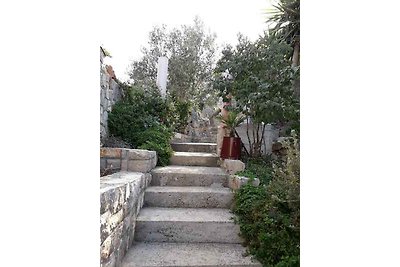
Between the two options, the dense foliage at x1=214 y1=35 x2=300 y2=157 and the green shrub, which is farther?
the green shrub

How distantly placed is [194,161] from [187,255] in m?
1.97

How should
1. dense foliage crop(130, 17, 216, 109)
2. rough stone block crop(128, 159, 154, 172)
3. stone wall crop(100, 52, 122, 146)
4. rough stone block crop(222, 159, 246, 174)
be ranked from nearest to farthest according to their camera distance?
rough stone block crop(128, 159, 154, 172) < rough stone block crop(222, 159, 246, 174) < stone wall crop(100, 52, 122, 146) < dense foliage crop(130, 17, 216, 109)

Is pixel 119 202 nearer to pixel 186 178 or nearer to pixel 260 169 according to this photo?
pixel 186 178

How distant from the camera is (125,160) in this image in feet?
9.57

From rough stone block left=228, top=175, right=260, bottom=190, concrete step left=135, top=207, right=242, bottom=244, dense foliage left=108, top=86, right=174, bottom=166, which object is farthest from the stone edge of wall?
rough stone block left=228, top=175, right=260, bottom=190

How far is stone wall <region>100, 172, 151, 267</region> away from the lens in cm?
147

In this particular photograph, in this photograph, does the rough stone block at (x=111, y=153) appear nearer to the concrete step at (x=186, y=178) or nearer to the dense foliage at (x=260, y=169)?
the concrete step at (x=186, y=178)

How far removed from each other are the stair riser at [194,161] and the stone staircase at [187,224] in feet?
1.95

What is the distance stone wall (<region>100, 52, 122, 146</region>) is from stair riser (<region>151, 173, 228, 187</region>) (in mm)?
1015

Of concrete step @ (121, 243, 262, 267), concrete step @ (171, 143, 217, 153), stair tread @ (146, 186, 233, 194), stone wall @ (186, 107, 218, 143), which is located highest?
stone wall @ (186, 107, 218, 143)

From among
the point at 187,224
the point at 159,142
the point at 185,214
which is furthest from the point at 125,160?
the point at 159,142

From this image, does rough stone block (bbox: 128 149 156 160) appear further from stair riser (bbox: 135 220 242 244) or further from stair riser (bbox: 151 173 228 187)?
stair riser (bbox: 135 220 242 244)
